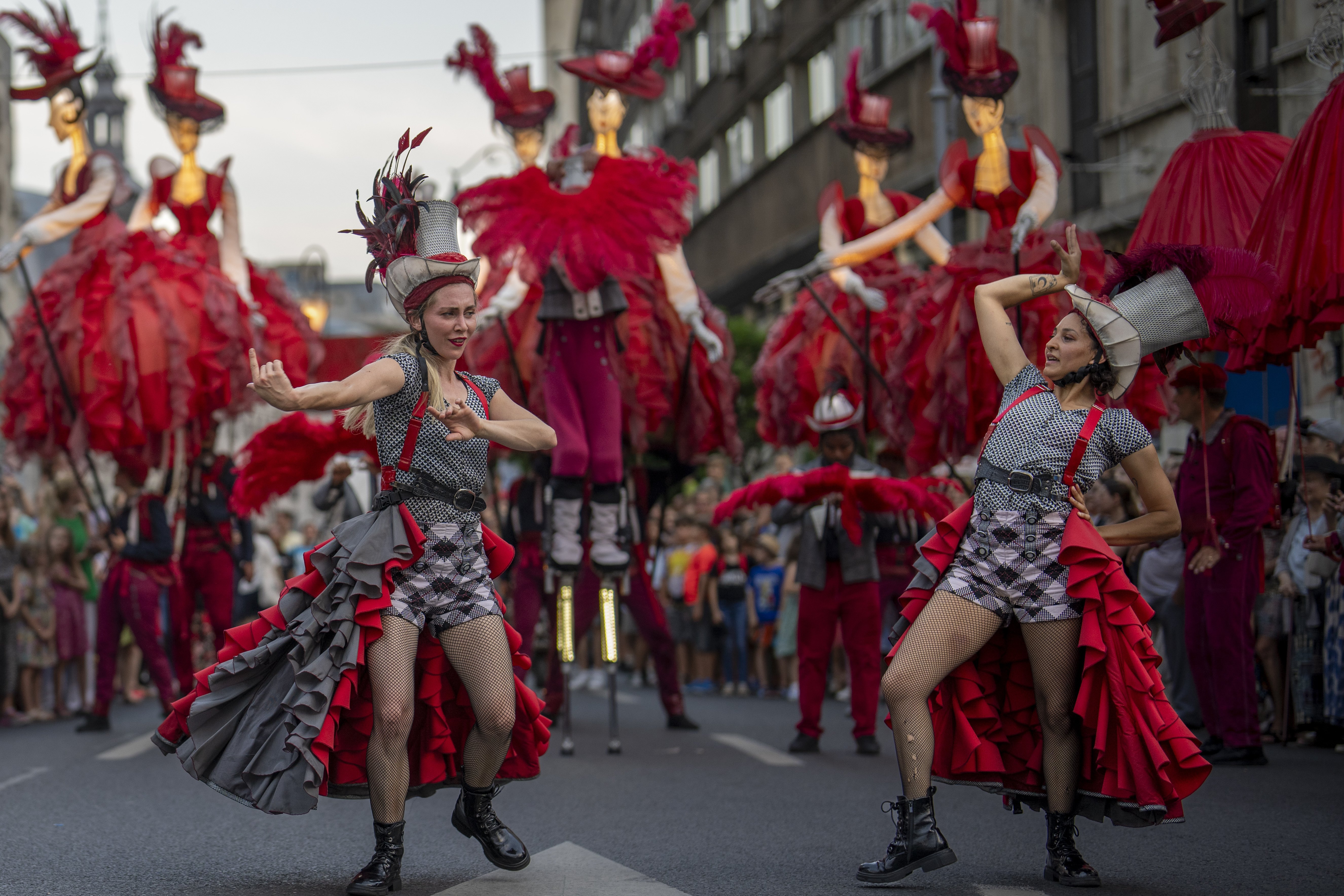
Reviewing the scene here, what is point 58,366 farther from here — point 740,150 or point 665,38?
point 740,150

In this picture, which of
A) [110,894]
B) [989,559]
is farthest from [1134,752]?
[110,894]

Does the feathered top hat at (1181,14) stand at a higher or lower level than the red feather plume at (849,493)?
higher

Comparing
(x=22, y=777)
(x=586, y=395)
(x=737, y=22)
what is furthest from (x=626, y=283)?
(x=737, y=22)

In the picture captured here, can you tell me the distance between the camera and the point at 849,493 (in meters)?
8.13

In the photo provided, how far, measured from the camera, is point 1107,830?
19.2ft

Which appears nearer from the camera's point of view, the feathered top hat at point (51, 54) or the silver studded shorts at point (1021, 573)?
the silver studded shorts at point (1021, 573)

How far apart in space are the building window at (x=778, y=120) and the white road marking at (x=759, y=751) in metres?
22.8

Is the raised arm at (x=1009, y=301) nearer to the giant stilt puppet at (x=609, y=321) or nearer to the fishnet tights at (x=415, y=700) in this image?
the fishnet tights at (x=415, y=700)

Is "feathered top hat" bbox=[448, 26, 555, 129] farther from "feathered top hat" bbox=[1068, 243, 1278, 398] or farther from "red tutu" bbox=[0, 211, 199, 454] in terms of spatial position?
"feathered top hat" bbox=[1068, 243, 1278, 398]

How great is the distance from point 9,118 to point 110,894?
4235cm

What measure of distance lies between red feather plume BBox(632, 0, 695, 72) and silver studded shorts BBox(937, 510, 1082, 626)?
208 inches

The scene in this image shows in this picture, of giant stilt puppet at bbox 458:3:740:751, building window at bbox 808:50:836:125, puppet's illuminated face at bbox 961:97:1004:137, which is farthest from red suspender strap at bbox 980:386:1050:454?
building window at bbox 808:50:836:125

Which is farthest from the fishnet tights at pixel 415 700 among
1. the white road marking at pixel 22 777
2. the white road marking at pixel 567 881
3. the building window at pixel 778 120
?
the building window at pixel 778 120

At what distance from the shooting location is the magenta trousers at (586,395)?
8508mm
